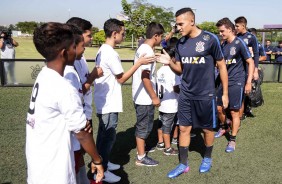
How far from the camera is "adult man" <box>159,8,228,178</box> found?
3.65 metres

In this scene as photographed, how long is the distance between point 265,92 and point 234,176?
21.1 ft

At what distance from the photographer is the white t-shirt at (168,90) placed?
4.36 m

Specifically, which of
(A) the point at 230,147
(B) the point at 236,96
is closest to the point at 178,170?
(A) the point at 230,147

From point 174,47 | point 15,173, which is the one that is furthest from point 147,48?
point 15,173

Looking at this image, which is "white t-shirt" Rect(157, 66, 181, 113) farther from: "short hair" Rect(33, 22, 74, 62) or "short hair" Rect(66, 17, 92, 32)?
"short hair" Rect(33, 22, 74, 62)

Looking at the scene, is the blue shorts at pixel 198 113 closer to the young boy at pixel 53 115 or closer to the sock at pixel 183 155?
the sock at pixel 183 155

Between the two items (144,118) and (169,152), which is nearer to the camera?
(144,118)

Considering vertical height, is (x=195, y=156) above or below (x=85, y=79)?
below

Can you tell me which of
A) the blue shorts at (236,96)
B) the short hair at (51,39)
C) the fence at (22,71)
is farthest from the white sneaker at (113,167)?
the fence at (22,71)

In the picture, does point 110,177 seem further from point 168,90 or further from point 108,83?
point 168,90

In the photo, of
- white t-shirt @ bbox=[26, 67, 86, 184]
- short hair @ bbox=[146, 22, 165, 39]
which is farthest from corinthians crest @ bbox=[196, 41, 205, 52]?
white t-shirt @ bbox=[26, 67, 86, 184]

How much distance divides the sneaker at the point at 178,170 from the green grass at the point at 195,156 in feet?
0.20

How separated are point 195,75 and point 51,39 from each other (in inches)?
91.9

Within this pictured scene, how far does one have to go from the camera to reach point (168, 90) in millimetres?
4391
